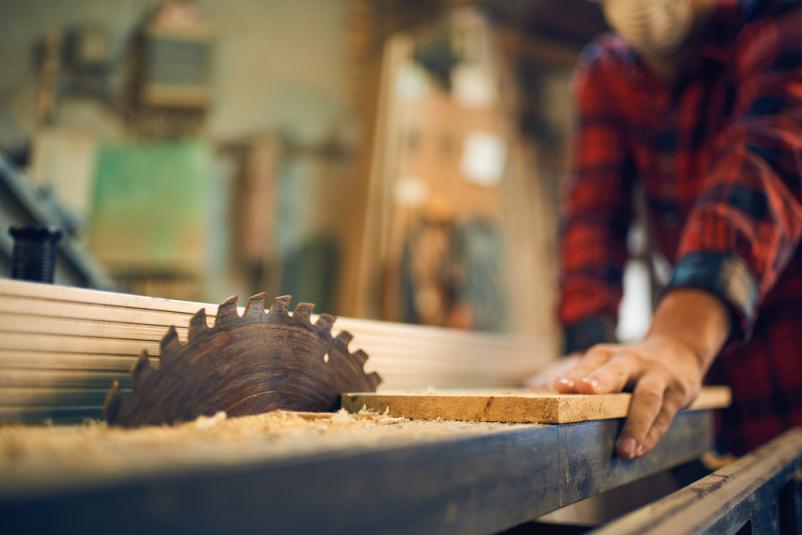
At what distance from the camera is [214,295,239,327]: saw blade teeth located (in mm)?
746

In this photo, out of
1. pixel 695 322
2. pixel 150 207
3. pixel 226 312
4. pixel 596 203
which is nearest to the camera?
pixel 226 312

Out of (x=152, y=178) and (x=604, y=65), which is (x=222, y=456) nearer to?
(x=604, y=65)

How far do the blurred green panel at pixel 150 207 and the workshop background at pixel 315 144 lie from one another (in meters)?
0.01

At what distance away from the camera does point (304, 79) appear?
585cm

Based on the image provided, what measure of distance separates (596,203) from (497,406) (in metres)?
1.49

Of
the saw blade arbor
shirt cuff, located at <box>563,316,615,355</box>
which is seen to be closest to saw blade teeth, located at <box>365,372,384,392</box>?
the saw blade arbor

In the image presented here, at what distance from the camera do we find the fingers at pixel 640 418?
3.03 ft

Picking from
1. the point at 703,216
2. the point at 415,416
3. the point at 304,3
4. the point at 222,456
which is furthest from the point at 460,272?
the point at 222,456

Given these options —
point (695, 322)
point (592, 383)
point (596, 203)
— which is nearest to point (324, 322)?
point (592, 383)

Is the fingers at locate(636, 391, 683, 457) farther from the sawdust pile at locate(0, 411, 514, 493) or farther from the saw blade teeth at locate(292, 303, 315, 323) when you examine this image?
the saw blade teeth at locate(292, 303, 315, 323)

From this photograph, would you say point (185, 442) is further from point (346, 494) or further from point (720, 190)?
point (720, 190)

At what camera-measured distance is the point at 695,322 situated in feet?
3.73

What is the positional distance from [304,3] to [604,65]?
442 centimetres

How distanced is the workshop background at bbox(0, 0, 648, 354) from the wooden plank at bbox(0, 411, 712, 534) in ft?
13.5
